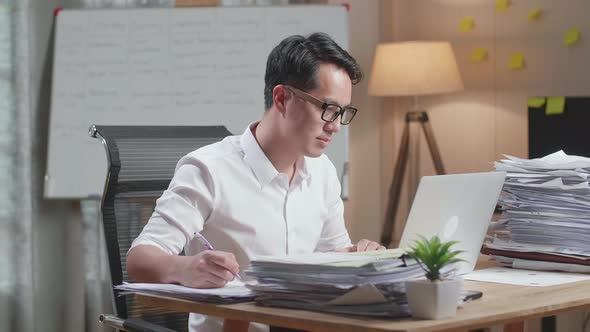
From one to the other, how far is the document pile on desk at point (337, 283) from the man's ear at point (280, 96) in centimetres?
51

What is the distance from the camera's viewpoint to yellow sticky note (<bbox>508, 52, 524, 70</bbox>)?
416 cm

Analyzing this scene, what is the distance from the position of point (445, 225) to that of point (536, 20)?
2.62 m

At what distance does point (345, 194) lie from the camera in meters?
4.03

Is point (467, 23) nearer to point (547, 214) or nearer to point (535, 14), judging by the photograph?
point (535, 14)

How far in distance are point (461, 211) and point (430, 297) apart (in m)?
0.53

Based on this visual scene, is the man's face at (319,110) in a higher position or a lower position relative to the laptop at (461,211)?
higher

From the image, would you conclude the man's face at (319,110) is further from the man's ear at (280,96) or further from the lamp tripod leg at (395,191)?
the lamp tripod leg at (395,191)

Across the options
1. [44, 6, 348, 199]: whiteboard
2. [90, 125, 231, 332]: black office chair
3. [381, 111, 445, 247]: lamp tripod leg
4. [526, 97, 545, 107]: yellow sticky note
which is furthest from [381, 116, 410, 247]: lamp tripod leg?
[90, 125, 231, 332]: black office chair

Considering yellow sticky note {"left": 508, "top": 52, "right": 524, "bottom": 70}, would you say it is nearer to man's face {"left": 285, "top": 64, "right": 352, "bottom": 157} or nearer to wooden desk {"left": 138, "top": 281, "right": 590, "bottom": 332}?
man's face {"left": 285, "top": 64, "right": 352, "bottom": 157}

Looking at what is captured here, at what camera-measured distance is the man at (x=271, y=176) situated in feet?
5.71

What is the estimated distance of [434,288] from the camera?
4.00ft

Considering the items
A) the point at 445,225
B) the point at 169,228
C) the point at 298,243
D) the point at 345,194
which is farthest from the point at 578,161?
the point at 345,194

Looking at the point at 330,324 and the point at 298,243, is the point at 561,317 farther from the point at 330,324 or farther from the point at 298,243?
the point at 330,324

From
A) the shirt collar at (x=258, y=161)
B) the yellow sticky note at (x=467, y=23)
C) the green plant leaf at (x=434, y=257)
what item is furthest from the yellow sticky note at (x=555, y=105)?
the green plant leaf at (x=434, y=257)
